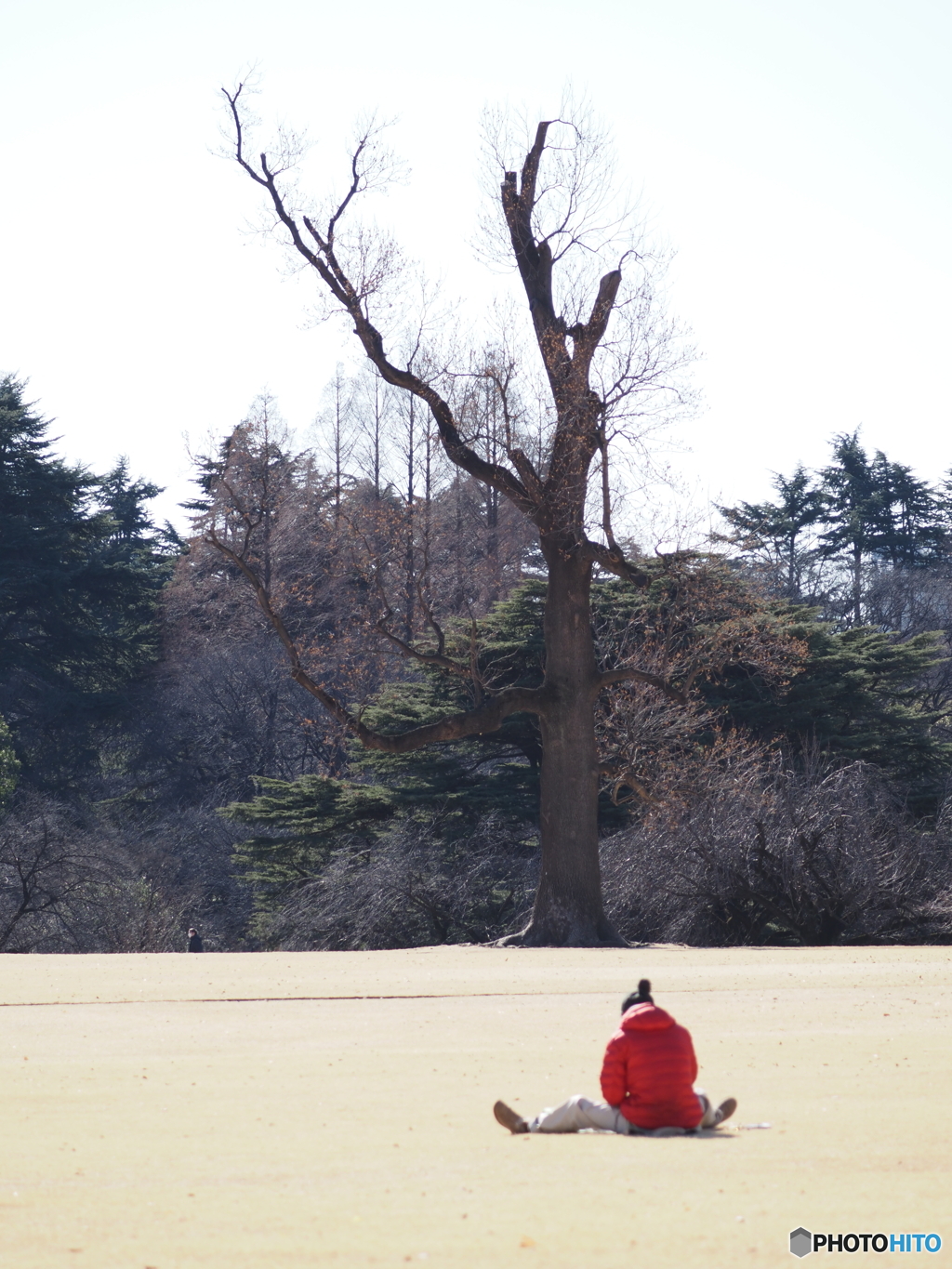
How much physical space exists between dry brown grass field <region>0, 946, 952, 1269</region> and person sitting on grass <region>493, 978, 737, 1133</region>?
0.15m

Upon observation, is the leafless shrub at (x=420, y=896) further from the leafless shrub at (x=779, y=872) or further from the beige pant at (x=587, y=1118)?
the beige pant at (x=587, y=1118)

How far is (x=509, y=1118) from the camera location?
742 cm

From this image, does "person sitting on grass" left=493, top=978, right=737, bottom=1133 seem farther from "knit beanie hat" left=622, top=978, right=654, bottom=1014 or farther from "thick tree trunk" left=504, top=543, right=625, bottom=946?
"thick tree trunk" left=504, top=543, right=625, bottom=946

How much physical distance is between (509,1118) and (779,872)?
1989cm

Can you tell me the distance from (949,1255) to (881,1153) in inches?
67.1

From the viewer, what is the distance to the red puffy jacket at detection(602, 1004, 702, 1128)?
291 inches

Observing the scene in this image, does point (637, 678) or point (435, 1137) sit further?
point (637, 678)

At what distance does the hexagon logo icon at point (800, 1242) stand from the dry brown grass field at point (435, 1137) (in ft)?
0.14

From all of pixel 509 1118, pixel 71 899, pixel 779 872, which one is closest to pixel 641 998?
pixel 509 1118

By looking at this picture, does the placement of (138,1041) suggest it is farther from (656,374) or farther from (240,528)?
(240,528)

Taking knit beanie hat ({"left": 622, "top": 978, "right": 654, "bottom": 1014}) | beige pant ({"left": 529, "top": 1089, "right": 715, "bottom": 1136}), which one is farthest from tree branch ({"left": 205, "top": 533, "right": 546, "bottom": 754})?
beige pant ({"left": 529, "top": 1089, "right": 715, "bottom": 1136})

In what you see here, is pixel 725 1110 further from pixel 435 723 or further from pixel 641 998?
pixel 435 723

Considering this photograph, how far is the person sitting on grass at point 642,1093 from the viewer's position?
7398 millimetres

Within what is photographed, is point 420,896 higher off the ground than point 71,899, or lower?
lower
